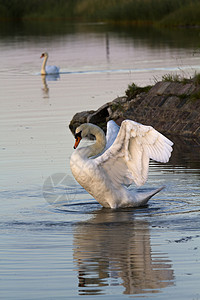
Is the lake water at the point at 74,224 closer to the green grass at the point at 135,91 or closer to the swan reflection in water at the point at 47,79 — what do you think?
the green grass at the point at 135,91

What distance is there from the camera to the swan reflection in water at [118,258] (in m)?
6.88

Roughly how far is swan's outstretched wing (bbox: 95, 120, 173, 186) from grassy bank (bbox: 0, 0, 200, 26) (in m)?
35.0

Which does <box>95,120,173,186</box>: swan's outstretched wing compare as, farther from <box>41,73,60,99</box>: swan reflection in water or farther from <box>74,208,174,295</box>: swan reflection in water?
<box>41,73,60,99</box>: swan reflection in water

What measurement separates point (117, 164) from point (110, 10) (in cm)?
4345

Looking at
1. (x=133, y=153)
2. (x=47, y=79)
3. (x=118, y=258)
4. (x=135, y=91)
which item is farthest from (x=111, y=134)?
(x=47, y=79)

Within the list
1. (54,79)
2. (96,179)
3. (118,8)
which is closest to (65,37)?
(118,8)

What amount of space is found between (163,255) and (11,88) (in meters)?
15.7

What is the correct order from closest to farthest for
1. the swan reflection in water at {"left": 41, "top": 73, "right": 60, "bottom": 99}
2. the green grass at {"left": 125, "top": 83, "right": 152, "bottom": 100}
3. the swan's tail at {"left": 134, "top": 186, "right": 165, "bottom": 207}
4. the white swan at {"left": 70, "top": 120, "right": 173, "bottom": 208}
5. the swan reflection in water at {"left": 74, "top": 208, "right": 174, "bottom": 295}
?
the swan reflection in water at {"left": 74, "top": 208, "right": 174, "bottom": 295} < the white swan at {"left": 70, "top": 120, "right": 173, "bottom": 208} < the swan's tail at {"left": 134, "top": 186, "right": 165, "bottom": 207} < the green grass at {"left": 125, "top": 83, "right": 152, "bottom": 100} < the swan reflection in water at {"left": 41, "top": 73, "right": 60, "bottom": 99}

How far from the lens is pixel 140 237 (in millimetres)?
8414

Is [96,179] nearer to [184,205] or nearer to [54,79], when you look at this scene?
[184,205]

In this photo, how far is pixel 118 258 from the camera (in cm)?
764

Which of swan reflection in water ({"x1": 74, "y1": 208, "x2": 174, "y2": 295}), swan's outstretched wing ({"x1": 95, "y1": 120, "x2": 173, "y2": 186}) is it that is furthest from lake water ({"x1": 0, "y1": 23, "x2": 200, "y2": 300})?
swan's outstretched wing ({"x1": 95, "y1": 120, "x2": 173, "y2": 186})

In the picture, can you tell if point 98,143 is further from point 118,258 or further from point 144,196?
point 118,258

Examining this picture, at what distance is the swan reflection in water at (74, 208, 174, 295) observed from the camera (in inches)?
271
